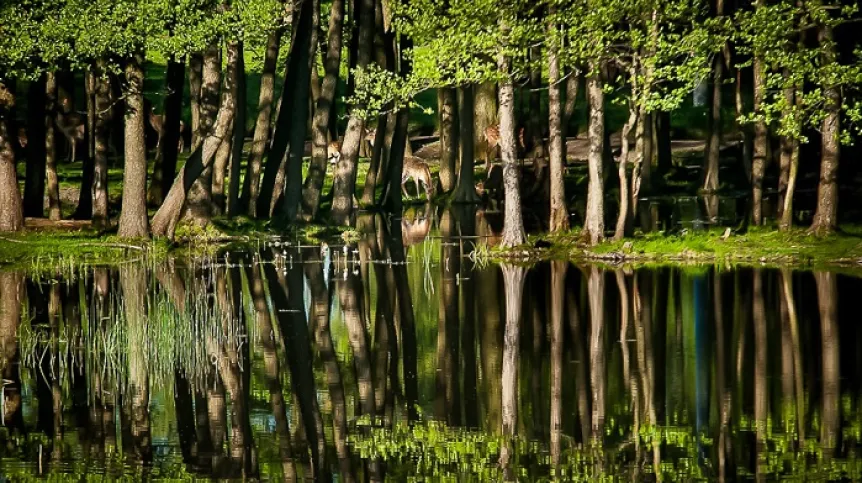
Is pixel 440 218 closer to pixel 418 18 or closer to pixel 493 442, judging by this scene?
pixel 418 18

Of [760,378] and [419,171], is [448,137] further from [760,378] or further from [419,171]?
[760,378]

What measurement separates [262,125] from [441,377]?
21902mm

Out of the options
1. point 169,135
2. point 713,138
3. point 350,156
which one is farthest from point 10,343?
point 713,138

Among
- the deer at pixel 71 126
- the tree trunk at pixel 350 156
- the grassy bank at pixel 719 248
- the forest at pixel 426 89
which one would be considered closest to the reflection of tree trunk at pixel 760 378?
the grassy bank at pixel 719 248

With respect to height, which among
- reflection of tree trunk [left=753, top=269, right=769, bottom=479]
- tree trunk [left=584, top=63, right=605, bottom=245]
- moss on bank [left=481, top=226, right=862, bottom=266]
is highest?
tree trunk [left=584, top=63, right=605, bottom=245]

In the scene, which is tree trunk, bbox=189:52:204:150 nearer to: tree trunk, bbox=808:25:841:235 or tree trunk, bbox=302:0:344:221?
tree trunk, bbox=302:0:344:221

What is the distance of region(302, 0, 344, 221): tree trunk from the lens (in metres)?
34.8

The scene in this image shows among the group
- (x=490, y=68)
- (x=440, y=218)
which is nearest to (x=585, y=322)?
(x=490, y=68)

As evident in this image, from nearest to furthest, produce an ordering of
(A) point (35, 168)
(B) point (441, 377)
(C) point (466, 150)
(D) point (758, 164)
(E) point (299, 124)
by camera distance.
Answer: (B) point (441, 377) < (D) point (758, 164) < (E) point (299, 124) < (A) point (35, 168) < (C) point (466, 150)

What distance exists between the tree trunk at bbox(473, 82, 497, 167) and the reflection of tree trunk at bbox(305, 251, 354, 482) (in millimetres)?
25684

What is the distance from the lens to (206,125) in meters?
32.5

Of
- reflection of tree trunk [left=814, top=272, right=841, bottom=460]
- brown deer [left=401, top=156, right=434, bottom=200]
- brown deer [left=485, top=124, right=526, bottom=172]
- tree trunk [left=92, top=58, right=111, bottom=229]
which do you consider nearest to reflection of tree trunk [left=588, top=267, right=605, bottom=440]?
reflection of tree trunk [left=814, top=272, right=841, bottom=460]

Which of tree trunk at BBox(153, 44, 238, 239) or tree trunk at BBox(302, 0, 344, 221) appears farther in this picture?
tree trunk at BBox(302, 0, 344, 221)

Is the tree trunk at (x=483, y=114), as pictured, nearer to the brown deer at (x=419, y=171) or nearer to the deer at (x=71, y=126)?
the brown deer at (x=419, y=171)
